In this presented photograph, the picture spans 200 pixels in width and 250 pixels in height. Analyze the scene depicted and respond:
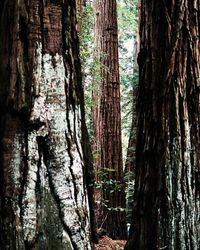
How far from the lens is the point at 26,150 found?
84.3 inches

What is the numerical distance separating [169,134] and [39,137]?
6.39 feet

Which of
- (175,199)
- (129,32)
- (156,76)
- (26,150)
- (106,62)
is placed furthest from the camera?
(129,32)

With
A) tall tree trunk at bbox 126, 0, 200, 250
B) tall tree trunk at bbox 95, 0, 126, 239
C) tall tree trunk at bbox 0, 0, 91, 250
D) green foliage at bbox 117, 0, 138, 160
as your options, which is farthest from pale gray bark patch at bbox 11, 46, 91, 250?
green foliage at bbox 117, 0, 138, 160

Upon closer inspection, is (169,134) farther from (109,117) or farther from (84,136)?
(109,117)

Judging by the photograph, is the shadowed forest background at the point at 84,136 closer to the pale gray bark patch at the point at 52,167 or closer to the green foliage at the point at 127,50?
the pale gray bark patch at the point at 52,167

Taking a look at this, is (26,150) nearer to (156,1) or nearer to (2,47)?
(2,47)

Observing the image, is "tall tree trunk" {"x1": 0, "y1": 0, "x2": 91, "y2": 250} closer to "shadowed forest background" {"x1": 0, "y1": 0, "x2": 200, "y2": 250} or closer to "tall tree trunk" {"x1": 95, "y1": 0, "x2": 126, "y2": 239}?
"shadowed forest background" {"x1": 0, "y1": 0, "x2": 200, "y2": 250}

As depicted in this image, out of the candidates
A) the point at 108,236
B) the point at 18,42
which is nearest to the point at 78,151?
the point at 18,42

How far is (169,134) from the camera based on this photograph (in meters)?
3.93

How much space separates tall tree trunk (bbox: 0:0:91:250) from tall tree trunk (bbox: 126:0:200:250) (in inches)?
67.5

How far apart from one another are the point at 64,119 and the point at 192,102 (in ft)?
6.52

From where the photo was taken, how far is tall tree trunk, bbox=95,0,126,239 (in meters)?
8.28

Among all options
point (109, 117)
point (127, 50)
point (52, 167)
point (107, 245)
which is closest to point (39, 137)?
point (52, 167)

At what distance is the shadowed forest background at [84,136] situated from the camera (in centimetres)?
214
